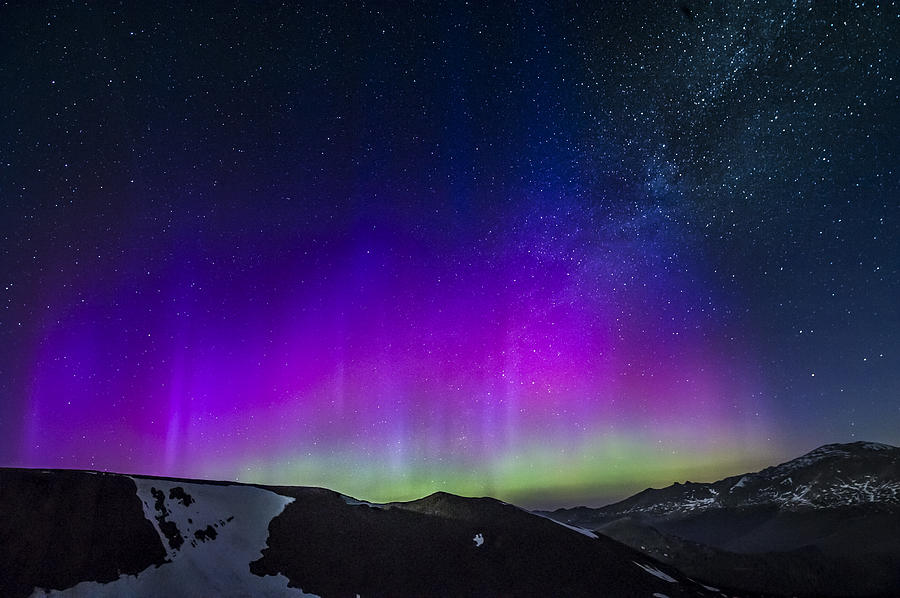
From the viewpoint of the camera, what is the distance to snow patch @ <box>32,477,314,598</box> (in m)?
42.5

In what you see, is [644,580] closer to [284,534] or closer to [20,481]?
[284,534]

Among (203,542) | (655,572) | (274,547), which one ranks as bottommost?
(655,572)

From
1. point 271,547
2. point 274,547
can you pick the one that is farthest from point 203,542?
point 274,547

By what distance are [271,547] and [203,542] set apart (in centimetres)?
630

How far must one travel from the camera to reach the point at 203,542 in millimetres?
49688

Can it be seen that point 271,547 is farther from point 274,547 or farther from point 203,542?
point 203,542

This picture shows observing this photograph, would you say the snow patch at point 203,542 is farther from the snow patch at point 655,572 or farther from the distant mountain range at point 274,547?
the snow patch at point 655,572

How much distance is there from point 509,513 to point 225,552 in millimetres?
35677

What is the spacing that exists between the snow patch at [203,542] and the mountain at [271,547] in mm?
135

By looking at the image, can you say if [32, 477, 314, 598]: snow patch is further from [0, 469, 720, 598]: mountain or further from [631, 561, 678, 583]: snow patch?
[631, 561, 678, 583]: snow patch

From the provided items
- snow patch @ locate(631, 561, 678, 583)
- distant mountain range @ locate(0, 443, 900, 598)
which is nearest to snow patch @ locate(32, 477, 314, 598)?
distant mountain range @ locate(0, 443, 900, 598)

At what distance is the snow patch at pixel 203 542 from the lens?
4247 centimetres

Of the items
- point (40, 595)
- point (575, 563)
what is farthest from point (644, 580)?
point (40, 595)

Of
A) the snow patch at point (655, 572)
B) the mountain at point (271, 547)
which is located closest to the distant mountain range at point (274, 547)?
the mountain at point (271, 547)
